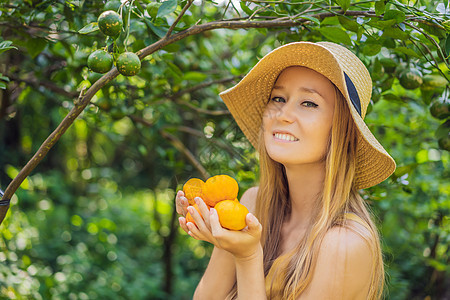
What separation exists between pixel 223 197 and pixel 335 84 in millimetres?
496

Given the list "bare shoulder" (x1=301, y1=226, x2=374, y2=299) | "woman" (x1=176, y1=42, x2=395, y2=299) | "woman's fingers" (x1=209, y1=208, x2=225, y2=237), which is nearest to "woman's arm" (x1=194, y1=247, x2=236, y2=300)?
"woman" (x1=176, y1=42, x2=395, y2=299)

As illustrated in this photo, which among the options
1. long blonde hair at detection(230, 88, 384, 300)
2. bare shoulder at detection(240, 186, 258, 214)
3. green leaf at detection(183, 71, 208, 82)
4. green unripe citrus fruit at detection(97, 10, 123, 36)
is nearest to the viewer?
green unripe citrus fruit at detection(97, 10, 123, 36)

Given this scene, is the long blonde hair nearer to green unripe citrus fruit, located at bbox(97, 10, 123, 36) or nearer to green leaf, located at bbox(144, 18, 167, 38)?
green leaf, located at bbox(144, 18, 167, 38)

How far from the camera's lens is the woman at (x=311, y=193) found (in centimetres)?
136

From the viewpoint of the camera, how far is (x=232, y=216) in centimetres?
124

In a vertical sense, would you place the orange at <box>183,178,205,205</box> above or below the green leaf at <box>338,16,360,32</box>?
below

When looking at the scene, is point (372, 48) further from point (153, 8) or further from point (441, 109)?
point (153, 8)

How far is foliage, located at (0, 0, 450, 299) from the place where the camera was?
1540mm

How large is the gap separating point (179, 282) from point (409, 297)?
202 cm

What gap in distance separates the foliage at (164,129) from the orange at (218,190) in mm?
433

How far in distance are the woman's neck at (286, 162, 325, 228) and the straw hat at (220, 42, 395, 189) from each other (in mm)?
151

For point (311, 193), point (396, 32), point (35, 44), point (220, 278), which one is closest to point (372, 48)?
point (396, 32)

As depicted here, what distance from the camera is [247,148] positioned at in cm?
253

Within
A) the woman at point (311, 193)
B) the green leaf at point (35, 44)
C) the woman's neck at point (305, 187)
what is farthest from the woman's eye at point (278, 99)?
the green leaf at point (35, 44)
